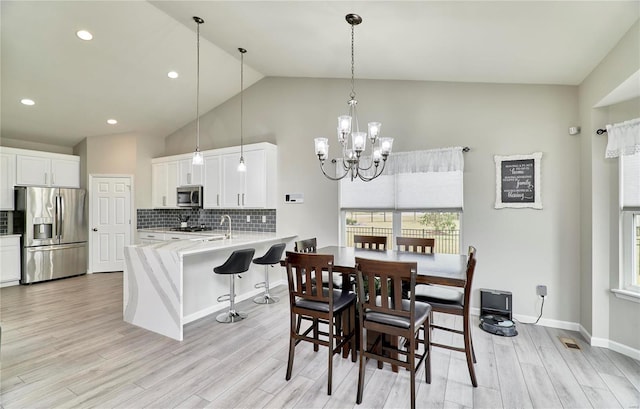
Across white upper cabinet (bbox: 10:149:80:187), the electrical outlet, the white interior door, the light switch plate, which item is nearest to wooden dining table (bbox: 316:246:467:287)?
the electrical outlet

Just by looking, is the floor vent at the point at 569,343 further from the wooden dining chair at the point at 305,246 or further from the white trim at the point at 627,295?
the wooden dining chair at the point at 305,246

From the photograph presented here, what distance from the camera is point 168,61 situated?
13.8ft

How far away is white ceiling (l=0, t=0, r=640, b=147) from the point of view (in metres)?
2.36

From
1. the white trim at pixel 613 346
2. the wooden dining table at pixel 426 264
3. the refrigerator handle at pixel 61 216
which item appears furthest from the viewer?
the refrigerator handle at pixel 61 216

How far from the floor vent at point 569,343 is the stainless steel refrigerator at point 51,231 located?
7.46 metres

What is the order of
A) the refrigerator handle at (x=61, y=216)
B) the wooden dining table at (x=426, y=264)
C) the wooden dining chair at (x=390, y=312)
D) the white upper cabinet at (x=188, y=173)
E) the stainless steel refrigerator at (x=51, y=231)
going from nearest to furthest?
1. the wooden dining chair at (x=390, y=312)
2. the wooden dining table at (x=426, y=264)
3. the stainless steel refrigerator at (x=51, y=231)
4. the refrigerator handle at (x=61, y=216)
5. the white upper cabinet at (x=188, y=173)

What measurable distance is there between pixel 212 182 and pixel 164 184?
4.46ft

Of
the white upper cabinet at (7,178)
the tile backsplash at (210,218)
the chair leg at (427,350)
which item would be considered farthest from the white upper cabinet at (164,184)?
the chair leg at (427,350)

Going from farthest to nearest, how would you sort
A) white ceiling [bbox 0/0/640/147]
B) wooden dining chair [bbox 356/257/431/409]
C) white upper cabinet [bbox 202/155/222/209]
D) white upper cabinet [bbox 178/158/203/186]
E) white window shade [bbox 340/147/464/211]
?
white upper cabinet [bbox 178/158/203/186]
white upper cabinet [bbox 202/155/222/209]
white window shade [bbox 340/147/464/211]
white ceiling [bbox 0/0/640/147]
wooden dining chair [bbox 356/257/431/409]

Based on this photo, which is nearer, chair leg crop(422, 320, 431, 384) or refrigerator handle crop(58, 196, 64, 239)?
chair leg crop(422, 320, 431, 384)

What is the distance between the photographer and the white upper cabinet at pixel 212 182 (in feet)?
17.4

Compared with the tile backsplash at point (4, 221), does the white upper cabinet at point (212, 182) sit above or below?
above

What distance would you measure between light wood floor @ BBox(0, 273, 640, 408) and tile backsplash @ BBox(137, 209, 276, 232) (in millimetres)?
2077

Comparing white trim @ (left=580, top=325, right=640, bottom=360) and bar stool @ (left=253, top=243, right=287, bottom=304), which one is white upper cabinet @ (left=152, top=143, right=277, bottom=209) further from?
white trim @ (left=580, top=325, right=640, bottom=360)
